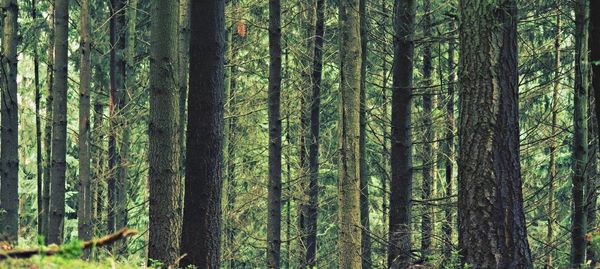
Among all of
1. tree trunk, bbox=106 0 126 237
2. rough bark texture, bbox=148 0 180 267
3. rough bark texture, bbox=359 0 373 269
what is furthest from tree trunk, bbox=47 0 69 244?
rough bark texture, bbox=359 0 373 269

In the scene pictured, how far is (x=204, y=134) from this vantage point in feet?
25.3

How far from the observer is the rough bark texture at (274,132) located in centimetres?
1343

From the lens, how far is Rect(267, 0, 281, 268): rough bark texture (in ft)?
44.1

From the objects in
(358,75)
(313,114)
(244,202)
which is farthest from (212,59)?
(313,114)

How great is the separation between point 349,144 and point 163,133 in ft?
13.3

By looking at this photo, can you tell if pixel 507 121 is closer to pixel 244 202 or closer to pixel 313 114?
pixel 244 202

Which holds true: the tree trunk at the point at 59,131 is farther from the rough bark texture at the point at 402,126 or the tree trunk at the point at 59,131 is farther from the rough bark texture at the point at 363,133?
the rough bark texture at the point at 402,126

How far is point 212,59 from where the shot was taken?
774 cm

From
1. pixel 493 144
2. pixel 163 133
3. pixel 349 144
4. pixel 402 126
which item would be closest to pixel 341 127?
pixel 349 144

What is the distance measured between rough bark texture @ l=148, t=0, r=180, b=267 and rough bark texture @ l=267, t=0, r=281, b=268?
524 centimetres

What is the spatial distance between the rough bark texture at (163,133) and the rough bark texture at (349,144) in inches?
148

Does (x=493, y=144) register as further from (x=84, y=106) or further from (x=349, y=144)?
(x=84, y=106)

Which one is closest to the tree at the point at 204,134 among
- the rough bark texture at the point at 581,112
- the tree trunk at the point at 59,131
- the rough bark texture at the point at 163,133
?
the rough bark texture at the point at 163,133

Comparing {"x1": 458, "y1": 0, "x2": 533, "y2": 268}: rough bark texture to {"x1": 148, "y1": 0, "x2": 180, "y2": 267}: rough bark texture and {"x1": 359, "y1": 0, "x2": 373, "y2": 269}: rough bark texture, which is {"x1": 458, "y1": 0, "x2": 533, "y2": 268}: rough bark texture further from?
{"x1": 359, "y1": 0, "x2": 373, "y2": 269}: rough bark texture
